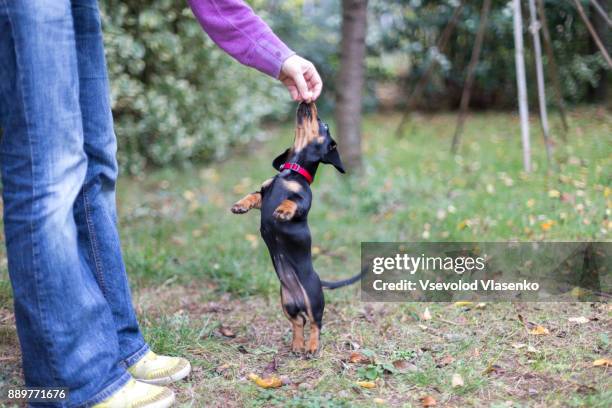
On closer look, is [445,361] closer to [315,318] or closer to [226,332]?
[315,318]

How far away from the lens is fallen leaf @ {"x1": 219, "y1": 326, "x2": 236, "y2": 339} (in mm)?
2714

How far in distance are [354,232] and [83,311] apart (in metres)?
2.53

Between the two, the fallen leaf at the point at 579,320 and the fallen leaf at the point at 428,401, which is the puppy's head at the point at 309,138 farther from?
the fallen leaf at the point at 579,320

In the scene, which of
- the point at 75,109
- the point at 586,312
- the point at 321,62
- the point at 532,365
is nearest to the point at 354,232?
the point at 586,312

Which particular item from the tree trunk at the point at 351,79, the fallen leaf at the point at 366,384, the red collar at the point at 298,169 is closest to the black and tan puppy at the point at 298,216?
the red collar at the point at 298,169

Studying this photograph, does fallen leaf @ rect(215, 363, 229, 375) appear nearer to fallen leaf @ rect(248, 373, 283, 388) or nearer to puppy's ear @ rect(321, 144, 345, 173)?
fallen leaf @ rect(248, 373, 283, 388)

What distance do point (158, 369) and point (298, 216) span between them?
729mm

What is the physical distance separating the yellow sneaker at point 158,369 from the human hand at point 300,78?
1053 mm

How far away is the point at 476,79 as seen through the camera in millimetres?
7906

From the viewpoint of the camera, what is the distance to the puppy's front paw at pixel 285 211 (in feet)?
7.20

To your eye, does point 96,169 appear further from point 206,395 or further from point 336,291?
point 336,291

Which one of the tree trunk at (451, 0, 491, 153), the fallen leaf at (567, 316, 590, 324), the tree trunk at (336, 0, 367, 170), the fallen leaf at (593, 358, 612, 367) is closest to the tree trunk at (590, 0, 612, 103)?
the tree trunk at (451, 0, 491, 153)

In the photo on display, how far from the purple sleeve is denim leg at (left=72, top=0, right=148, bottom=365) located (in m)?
0.37

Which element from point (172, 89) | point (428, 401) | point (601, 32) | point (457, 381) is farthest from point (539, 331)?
point (172, 89)
